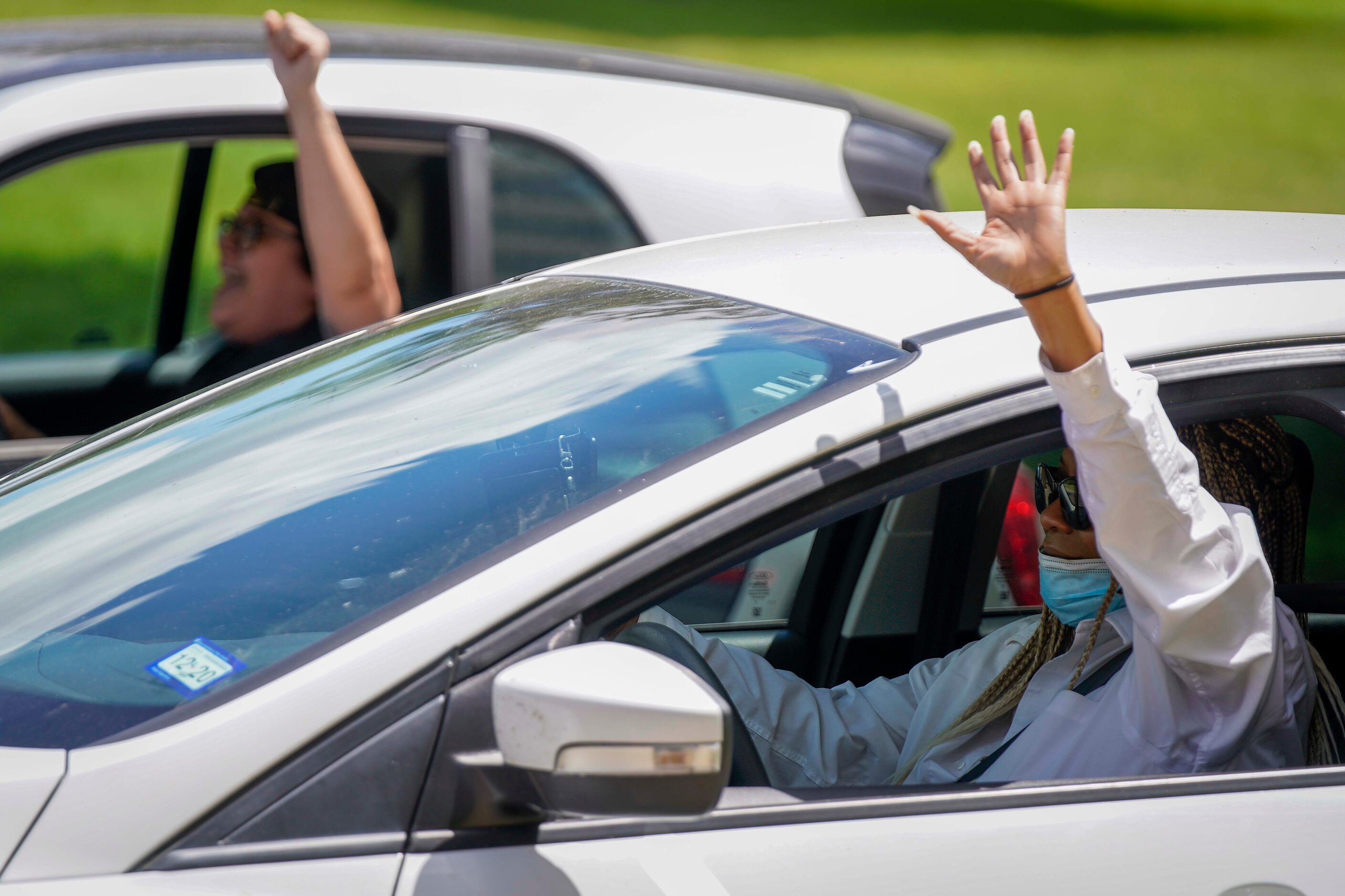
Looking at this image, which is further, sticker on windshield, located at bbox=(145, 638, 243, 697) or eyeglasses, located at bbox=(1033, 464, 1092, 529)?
eyeglasses, located at bbox=(1033, 464, 1092, 529)

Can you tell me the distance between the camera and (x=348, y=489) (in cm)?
152

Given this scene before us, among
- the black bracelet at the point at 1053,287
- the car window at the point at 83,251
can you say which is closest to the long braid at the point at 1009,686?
the black bracelet at the point at 1053,287

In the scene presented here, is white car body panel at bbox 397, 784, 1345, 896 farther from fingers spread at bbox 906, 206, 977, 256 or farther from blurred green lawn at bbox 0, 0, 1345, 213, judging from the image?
blurred green lawn at bbox 0, 0, 1345, 213

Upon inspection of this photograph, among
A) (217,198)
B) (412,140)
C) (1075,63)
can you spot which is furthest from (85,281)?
(1075,63)

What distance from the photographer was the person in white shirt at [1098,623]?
1436 millimetres

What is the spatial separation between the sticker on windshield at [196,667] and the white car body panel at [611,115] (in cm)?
198

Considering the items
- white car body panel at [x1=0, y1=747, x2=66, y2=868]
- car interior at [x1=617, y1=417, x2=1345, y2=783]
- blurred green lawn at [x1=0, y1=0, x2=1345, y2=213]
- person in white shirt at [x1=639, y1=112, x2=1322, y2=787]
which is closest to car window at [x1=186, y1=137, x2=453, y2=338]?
car interior at [x1=617, y1=417, x2=1345, y2=783]

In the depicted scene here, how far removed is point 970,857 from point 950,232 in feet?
2.33

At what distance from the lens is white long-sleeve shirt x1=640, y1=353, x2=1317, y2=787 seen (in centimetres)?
144

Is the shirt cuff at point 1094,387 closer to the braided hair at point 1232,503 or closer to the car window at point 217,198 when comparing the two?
the braided hair at point 1232,503

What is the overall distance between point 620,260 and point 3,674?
1.12 metres

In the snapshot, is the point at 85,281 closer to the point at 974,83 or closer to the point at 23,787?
the point at 23,787

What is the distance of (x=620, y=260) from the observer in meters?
2.12

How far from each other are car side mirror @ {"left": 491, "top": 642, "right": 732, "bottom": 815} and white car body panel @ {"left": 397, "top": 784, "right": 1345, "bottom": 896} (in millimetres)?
99
